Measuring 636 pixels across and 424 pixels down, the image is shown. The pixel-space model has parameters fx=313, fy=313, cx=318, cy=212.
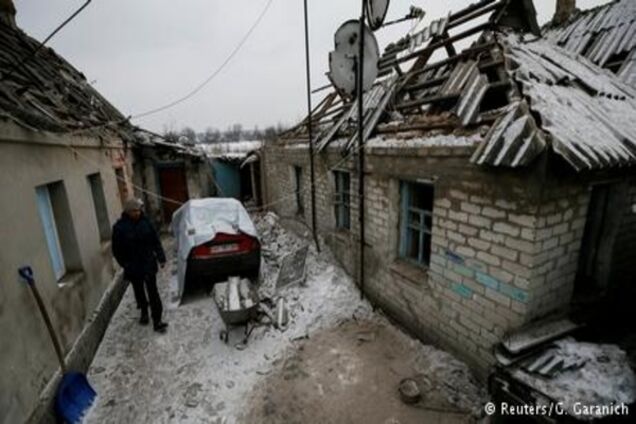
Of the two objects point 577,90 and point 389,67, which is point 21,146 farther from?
point 577,90

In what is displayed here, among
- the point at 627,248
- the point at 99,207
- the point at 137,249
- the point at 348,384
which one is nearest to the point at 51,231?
the point at 137,249

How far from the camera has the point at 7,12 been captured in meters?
7.10

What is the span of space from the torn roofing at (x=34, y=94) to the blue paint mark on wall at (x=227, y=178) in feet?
23.7

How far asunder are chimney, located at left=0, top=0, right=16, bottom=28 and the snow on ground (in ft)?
21.8

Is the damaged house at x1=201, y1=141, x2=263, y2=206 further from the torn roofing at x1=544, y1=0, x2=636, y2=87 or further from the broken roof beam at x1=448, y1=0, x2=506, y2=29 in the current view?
the torn roofing at x1=544, y1=0, x2=636, y2=87

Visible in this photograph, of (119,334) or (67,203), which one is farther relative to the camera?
(119,334)

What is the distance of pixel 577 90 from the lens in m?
3.74

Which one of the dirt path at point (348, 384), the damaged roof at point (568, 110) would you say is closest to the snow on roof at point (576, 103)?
the damaged roof at point (568, 110)

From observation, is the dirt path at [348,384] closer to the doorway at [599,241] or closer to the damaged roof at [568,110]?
the doorway at [599,241]

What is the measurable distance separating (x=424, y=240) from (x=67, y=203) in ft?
17.1

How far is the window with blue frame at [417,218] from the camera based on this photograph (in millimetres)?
4520

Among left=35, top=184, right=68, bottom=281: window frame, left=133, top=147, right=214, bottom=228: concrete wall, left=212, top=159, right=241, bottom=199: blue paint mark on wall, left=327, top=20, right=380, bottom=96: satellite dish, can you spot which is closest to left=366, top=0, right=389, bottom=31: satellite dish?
left=327, top=20, right=380, bottom=96: satellite dish

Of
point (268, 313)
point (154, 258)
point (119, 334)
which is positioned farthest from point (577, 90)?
point (119, 334)

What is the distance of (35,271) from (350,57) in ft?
17.1
